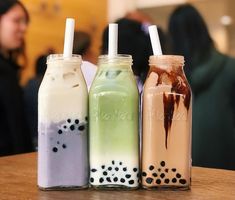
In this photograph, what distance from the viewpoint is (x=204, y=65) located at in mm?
1895

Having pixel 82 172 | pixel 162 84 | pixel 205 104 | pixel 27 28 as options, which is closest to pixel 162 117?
pixel 162 84

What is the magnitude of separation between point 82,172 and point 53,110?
0.36ft

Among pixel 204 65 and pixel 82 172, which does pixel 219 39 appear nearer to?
pixel 204 65

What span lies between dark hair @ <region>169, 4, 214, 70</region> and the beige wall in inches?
14.5

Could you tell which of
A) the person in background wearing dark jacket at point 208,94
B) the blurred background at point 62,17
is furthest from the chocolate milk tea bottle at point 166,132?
the blurred background at point 62,17

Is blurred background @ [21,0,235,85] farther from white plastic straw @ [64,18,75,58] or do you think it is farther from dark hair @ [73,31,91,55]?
white plastic straw @ [64,18,75,58]

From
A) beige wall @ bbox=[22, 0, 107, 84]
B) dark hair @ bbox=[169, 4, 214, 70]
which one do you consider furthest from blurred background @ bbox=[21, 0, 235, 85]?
dark hair @ bbox=[169, 4, 214, 70]

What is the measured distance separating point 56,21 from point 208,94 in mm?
794

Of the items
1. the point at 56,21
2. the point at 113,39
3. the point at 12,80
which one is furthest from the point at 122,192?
the point at 56,21

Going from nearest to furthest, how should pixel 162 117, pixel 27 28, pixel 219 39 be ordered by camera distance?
pixel 162 117, pixel 219 39, pixel 27 28

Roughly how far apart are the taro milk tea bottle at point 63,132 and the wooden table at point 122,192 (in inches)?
1.0

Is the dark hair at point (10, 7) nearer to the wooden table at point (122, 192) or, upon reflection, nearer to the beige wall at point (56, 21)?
the beige wall at point (56, 21)

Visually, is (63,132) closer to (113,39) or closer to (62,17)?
(113,39)

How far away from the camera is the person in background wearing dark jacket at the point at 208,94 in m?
1.86
